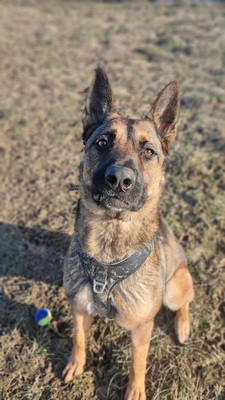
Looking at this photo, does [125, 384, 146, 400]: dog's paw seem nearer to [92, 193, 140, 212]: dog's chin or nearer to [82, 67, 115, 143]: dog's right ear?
[92, 193, 140, 212]: dog's chin

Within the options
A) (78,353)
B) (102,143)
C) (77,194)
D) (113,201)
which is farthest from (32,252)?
(113,201)

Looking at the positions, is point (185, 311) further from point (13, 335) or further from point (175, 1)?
point (175, 1)

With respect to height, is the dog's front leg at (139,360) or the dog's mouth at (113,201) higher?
the dog's mouth at (113,201)

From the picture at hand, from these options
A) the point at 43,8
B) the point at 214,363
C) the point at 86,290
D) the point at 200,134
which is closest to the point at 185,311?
the point at 214,363

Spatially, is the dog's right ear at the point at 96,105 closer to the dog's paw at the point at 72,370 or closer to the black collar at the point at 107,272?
the black collar at the point at 107,272

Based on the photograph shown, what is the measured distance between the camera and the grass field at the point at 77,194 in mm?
3990

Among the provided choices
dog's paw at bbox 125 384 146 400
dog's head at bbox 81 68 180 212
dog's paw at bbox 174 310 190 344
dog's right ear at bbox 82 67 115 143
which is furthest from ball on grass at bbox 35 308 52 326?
dog's right ear at bbox 82 67 115 143

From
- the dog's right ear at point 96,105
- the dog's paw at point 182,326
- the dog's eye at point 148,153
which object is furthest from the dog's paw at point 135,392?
the dog's right ear at point 96,105

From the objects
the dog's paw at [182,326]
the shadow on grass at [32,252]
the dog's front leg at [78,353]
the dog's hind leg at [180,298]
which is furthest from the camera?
the shadow on grass at [32,252]

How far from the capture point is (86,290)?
11.4 ft

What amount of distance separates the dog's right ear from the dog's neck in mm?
837

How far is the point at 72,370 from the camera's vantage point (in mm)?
3893

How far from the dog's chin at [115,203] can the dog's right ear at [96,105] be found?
0.84 m

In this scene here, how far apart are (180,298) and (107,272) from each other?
1321 millimetres
